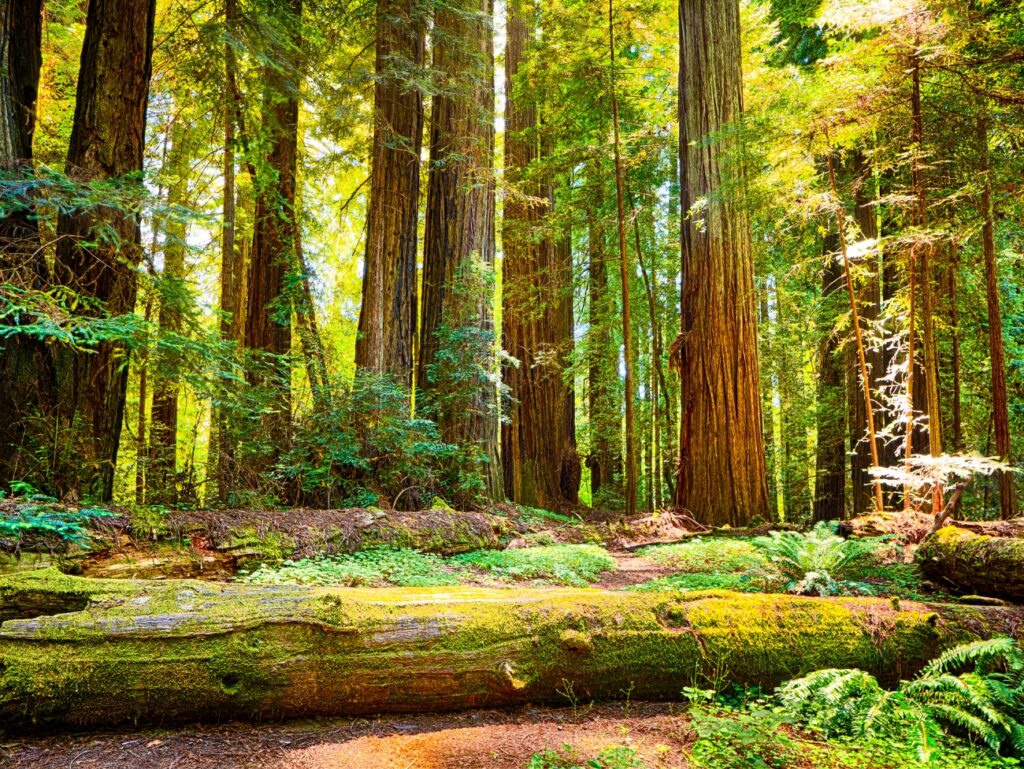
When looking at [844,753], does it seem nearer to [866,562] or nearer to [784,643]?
[784,643]

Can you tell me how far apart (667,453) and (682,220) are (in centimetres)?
751

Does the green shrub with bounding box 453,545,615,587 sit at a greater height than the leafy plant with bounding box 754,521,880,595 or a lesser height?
lesser

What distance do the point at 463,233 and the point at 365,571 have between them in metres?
6.35

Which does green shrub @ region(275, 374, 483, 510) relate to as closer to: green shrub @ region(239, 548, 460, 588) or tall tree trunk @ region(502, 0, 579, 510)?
green shrub @ region(239, 548, 460, 588)

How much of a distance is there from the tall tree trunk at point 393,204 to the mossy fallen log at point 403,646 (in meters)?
5.87

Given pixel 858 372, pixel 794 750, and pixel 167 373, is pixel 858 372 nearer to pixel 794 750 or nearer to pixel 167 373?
pixel 794 750

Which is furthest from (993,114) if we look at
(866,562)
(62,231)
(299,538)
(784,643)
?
(62,231)

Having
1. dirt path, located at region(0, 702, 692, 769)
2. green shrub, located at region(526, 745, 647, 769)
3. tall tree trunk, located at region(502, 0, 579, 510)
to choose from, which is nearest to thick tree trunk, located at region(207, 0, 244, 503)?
dirt path, located at region(0, 702, 692, 769)

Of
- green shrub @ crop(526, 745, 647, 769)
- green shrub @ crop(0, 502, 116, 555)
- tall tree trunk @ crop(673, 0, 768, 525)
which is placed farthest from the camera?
tall tree trunk @ crop(673, 0, 768, 525)

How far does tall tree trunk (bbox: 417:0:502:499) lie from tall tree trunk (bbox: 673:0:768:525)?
3150 mm

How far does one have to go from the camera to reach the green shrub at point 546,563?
214 inches

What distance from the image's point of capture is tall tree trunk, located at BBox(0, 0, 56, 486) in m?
4.78

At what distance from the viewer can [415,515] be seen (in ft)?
21.8

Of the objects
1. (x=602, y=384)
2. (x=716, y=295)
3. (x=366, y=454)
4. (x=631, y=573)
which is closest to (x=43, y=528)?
(x=366, y=454)
